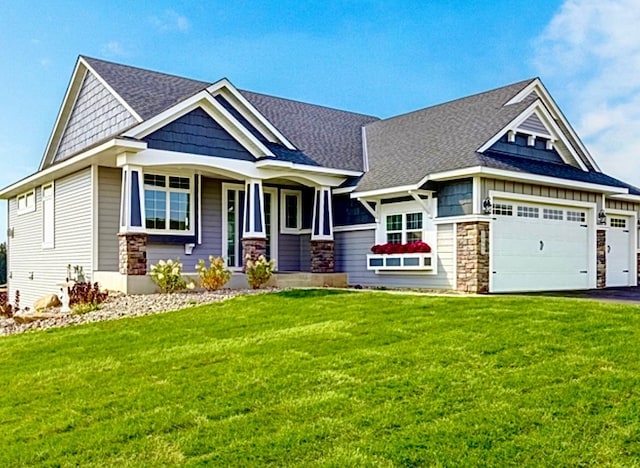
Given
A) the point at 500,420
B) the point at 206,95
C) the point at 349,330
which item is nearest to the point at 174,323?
the point at 349,330

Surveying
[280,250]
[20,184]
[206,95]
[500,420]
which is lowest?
[500,420]

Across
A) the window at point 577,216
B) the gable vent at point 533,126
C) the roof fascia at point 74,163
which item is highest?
the gable vent at point 533,126

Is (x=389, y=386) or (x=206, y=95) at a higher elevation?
(x=206, y=95)

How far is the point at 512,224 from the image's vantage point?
14.4m

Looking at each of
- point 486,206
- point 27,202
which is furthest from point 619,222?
point 27,202

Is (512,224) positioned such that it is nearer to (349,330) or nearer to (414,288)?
(414,288)

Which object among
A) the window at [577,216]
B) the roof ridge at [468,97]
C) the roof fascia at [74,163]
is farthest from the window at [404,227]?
the roof fascia at [74,163]

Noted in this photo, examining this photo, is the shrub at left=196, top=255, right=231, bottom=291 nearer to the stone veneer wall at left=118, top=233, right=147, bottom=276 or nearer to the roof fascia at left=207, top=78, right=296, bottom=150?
the stone veneer wall at left=118, top=233, right=147, bottom=276

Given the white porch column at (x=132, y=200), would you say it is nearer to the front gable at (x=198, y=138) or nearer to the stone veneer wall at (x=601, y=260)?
the front gable at (x=198, y=138)

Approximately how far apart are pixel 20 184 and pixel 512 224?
1459 centimetres

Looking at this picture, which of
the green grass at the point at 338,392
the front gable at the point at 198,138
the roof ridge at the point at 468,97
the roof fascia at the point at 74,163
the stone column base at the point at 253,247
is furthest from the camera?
the roof ridge at the point at 468,97

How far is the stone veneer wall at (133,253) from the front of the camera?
12.8m

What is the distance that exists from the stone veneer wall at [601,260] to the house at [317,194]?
7 cm

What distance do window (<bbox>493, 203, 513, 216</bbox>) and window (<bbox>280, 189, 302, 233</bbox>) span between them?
6303mm
